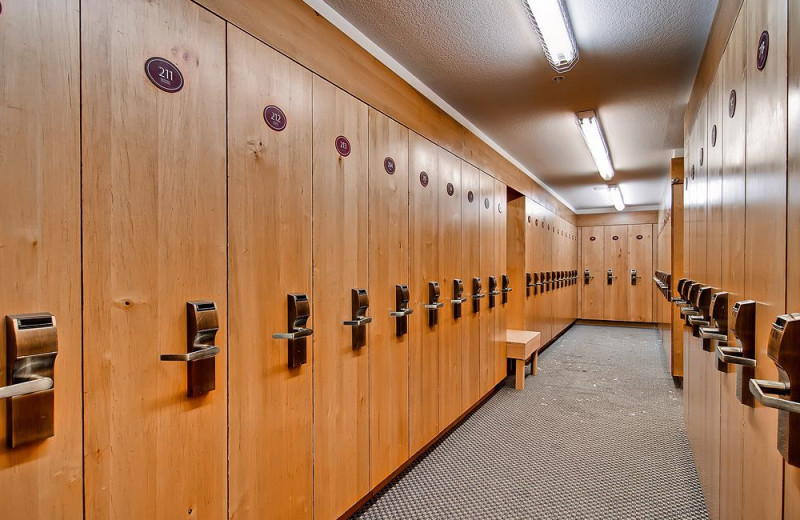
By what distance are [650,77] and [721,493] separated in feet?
8.02

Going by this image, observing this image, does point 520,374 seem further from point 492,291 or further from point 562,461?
point 562,461

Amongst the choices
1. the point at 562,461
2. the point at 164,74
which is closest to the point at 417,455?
the point at 562,461

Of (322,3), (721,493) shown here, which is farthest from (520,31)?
(721,493)

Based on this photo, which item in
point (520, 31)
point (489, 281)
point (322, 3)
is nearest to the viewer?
point (322, 3)

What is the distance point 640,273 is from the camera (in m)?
8.74

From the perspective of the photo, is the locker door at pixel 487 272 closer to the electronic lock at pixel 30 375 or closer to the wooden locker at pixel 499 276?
the wooden locker at pixel 499 276

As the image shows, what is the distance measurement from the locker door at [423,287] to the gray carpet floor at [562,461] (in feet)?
0.99

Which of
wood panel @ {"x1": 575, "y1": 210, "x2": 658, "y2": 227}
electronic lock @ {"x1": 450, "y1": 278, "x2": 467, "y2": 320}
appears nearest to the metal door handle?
electronic lock @ {"x1": 450, "y1": 278, "x2": 467, "y2": 320}

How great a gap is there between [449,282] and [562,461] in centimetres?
143

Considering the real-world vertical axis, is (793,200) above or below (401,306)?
above

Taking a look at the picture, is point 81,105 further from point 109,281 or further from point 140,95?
point 109,281

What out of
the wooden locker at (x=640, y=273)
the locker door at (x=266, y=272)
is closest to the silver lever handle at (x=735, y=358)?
the locker door at (x=266, y=272)

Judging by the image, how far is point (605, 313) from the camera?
29.6 ft

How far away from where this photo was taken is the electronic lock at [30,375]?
0.95m
